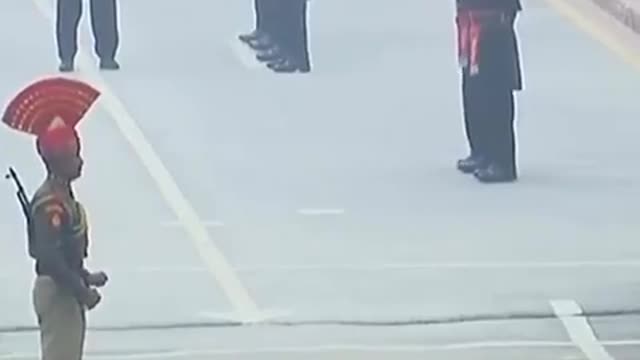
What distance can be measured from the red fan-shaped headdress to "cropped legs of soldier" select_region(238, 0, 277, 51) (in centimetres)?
877

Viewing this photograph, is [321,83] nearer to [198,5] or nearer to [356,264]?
[198,5]

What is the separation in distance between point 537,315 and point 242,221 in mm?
2161

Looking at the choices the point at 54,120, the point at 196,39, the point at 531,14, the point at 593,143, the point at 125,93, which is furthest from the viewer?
the point at 531,14

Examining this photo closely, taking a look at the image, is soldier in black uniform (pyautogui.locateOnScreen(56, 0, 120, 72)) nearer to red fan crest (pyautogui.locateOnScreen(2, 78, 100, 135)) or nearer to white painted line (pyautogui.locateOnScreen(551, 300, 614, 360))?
white painted line (pyautogui.locateOnScreen(551, 300, 614, 360))

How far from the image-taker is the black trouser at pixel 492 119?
1245 cm

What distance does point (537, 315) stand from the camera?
385 inches

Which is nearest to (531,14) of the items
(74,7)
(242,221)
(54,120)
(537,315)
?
(74,7)

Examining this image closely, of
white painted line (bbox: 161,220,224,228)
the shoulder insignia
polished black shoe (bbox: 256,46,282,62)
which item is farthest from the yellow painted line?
the shoulder insignia

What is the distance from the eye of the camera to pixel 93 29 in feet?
51.2

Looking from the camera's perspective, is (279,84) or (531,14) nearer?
(279,84)

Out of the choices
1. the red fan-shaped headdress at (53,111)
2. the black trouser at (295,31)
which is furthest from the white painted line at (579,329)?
the black trouser at (295,31)

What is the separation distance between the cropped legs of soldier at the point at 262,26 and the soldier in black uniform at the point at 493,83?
3260 millimetres

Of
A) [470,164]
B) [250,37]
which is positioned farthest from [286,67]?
[470,164]

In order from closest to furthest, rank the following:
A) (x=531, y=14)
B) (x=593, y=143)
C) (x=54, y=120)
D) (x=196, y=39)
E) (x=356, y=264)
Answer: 1. (x=54, y=120)
2. (x=356, y=264)
3. (x=593, y=143)
4. (x=196, y=39)
5. (x=531, y=14)
